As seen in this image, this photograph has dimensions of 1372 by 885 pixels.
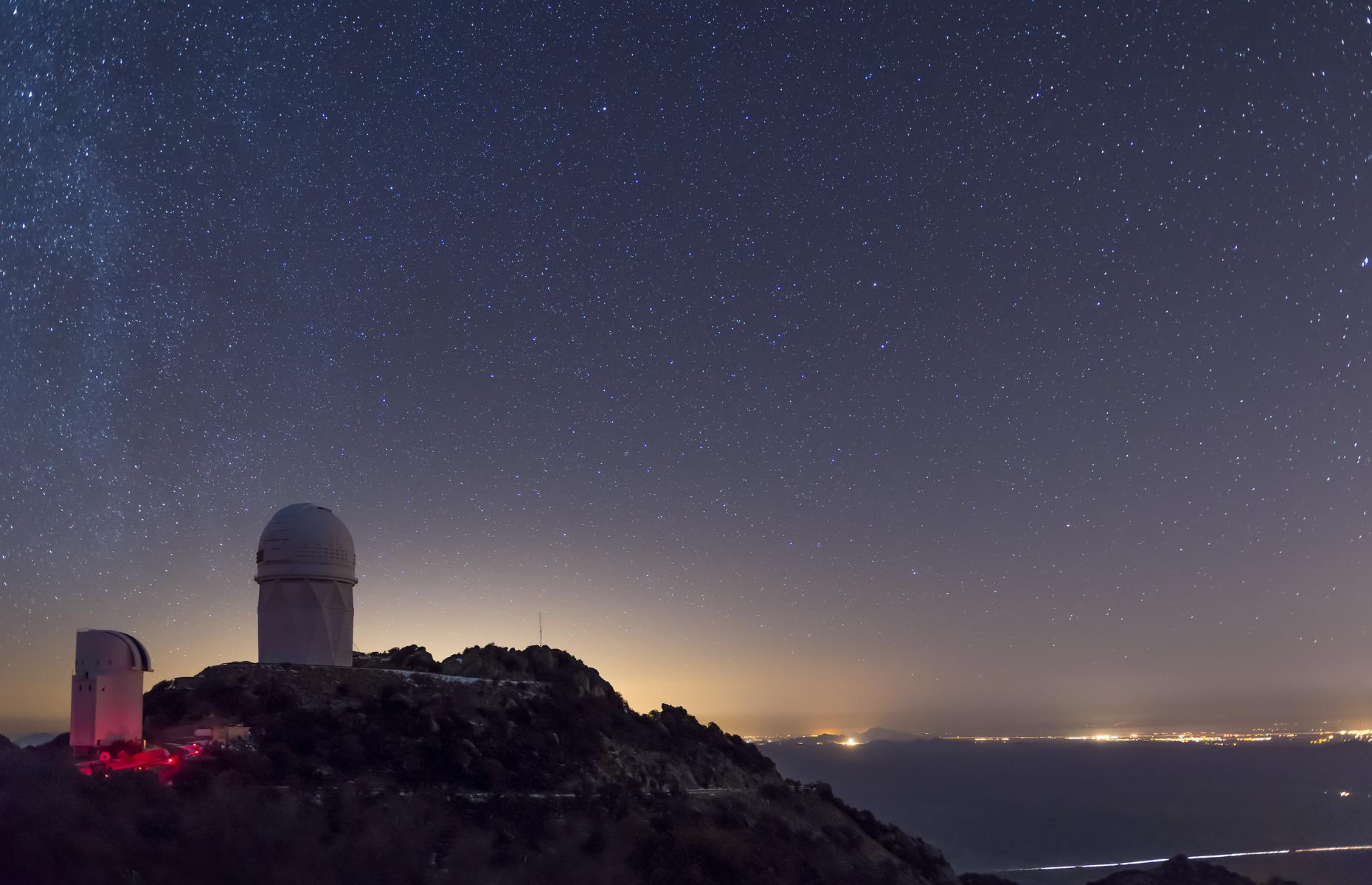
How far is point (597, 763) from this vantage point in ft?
97.9

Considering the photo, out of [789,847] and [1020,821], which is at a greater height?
[789,847]

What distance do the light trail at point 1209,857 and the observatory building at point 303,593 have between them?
52685 mm

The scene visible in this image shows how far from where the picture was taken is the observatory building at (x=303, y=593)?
105 ft

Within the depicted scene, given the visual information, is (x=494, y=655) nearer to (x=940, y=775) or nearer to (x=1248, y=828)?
(x=1248, y=828)

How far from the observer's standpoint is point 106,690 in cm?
2345

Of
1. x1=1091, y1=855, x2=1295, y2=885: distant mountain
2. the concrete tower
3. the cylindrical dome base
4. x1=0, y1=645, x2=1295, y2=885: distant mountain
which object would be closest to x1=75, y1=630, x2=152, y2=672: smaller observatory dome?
the concrete tower

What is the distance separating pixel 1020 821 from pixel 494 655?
8355cm

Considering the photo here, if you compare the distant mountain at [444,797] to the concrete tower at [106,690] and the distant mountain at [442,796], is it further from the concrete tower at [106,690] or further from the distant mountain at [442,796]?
the concrete tower at [106,690]

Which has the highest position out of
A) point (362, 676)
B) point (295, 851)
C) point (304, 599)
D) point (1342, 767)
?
point (304, 599)

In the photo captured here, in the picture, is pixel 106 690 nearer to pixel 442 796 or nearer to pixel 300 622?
pixel 442 796

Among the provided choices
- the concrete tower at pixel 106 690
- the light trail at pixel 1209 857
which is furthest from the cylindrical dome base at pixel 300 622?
the light trail at pixel 1209 857

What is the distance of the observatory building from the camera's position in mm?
31938

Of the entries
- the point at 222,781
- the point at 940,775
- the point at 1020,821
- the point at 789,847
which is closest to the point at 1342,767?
the point at 940,775

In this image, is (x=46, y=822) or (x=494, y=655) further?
(x=494, y=655)
